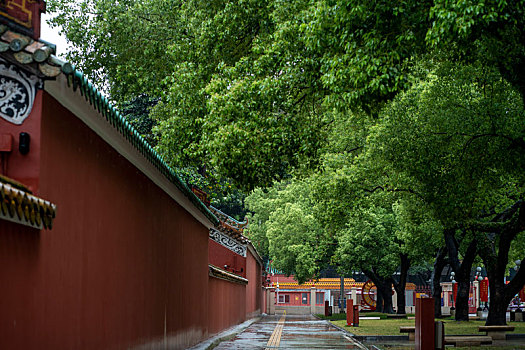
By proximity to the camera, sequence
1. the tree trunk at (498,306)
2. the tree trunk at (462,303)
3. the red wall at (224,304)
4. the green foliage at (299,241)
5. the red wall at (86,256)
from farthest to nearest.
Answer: the green foliage at (299,241) → the tree trunk at (462,303) → the tree trunk at (498,306) → the red wall at (224,304) → the red wall at (86,256)

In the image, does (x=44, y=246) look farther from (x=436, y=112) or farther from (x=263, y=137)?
(x=436, y=112)

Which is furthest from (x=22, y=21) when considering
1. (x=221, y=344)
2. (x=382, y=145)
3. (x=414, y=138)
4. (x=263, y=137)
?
(x=382, y=145)

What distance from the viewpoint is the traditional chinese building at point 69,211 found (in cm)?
630

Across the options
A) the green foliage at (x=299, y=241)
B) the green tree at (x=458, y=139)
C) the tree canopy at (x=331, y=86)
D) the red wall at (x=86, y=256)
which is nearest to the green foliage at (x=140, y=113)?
the tree canopy at (x=331, y=86)

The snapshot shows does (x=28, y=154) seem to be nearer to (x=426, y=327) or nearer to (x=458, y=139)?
(x=426, y=327)

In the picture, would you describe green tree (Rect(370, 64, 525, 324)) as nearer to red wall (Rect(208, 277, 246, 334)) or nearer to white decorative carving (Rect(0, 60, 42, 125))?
red wall (Rect(208, 277, 246, 334))

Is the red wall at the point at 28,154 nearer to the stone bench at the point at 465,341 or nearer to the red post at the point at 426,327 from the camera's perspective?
the red post at the point at 426,327

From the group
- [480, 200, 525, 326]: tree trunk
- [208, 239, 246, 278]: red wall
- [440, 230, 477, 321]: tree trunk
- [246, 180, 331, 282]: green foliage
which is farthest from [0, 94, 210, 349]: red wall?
[246, 180, 331, 282]: green foliage

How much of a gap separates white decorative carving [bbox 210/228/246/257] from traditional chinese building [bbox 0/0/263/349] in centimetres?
1671

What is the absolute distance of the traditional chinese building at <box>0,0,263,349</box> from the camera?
20.7 feet

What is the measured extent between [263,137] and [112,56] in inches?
384

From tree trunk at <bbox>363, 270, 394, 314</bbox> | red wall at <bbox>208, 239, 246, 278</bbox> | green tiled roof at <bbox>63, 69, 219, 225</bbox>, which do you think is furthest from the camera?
tree trunk at <bbox>363, 270, 394, 314</bbox>

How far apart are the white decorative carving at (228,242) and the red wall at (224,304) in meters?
1.79

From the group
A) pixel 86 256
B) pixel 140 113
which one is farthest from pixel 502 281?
pixel 86 256
